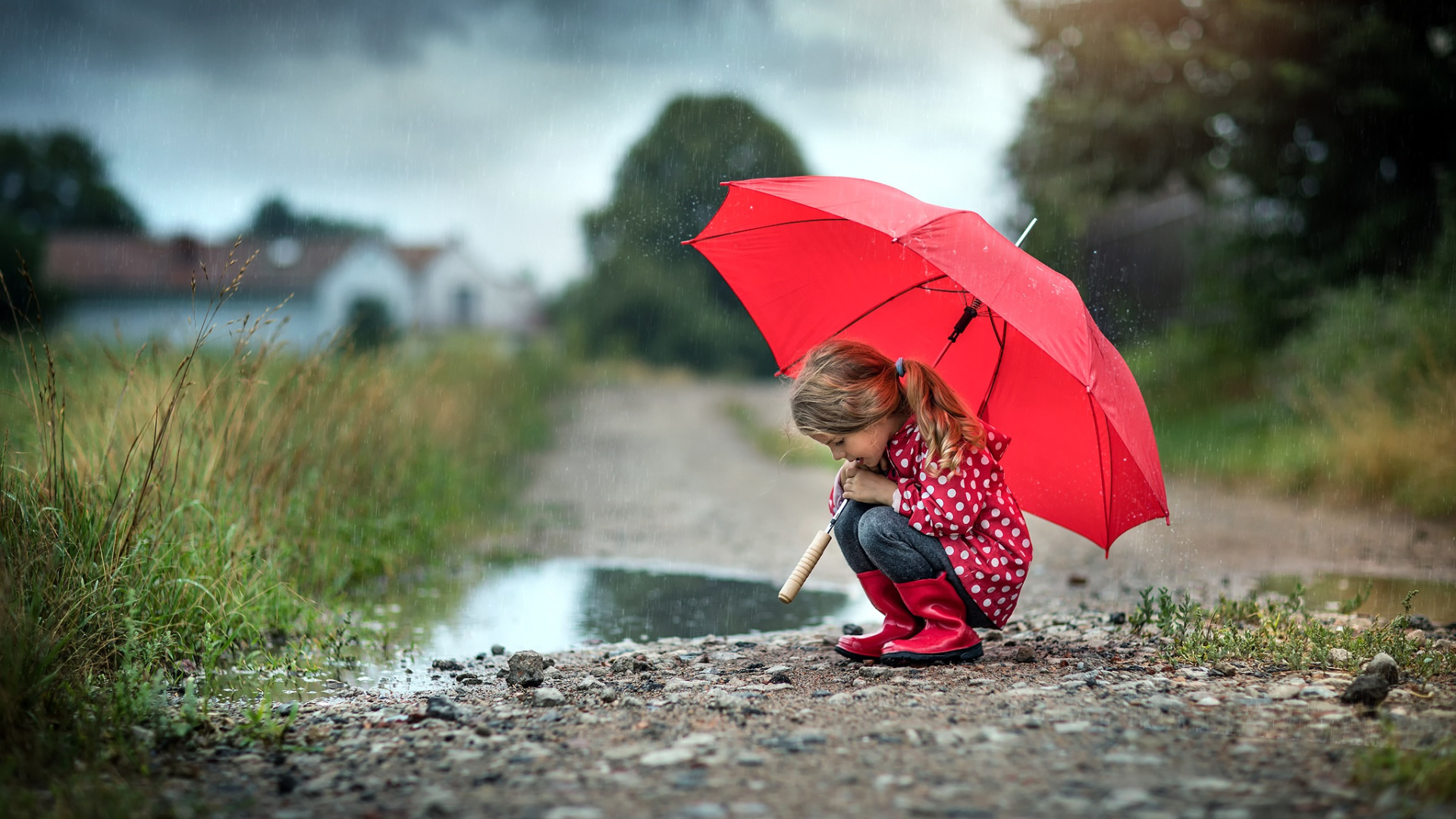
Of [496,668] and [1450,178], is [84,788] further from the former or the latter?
[1450,178]

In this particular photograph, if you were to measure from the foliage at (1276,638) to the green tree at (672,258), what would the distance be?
27680 mm

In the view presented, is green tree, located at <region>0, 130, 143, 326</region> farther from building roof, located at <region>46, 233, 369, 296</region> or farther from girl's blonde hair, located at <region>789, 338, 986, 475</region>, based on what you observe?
girl's blonde hair, located at <region>789, 338, 986, 475</region>

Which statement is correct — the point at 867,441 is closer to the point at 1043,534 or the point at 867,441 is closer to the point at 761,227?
the point at 761,227

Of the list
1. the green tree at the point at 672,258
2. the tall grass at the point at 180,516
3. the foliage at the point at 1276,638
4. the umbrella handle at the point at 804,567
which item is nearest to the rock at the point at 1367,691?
the foliage at the point at 1276,638

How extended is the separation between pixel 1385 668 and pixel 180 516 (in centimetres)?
431

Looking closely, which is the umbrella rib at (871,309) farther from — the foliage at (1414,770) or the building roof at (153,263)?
the building roof at (153,263)

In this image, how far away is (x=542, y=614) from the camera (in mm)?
4918

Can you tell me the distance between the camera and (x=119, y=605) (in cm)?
324

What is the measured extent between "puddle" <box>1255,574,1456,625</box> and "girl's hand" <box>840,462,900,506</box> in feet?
7.79

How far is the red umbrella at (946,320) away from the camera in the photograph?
10.2 ft

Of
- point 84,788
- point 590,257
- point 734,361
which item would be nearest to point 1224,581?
point 84,788

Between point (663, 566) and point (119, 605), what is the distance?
132 inches

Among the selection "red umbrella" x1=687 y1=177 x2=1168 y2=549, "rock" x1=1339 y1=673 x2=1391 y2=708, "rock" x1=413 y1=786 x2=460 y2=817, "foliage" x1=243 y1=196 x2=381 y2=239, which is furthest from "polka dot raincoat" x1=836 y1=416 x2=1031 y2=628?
"foliage" x1=243 y1=196 x2=381 y2=239

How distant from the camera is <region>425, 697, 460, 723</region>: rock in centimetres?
283
